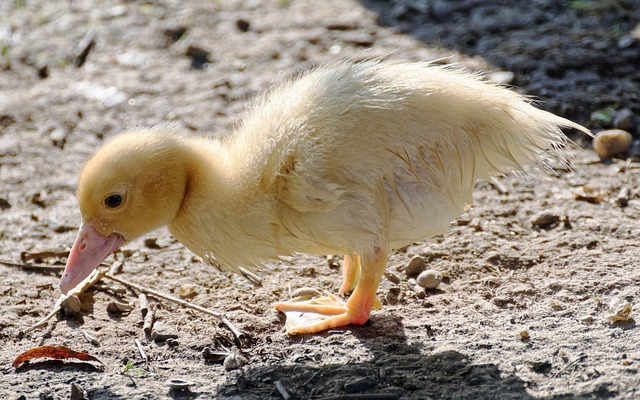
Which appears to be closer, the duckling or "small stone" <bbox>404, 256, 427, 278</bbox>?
the duckling

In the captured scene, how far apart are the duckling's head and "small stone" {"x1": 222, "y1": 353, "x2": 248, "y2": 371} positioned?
2.35ft

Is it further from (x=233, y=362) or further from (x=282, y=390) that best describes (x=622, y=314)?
(x=233, y=362)

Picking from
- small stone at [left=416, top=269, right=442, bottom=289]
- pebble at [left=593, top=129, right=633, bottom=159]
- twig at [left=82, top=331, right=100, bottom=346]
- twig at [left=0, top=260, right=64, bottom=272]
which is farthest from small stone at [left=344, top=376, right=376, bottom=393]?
pebble at [left=593, top=129, right=633, bottom=159]

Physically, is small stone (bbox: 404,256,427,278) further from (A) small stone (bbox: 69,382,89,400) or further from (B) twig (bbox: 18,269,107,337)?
(A) small stone (bbox: 69,382,89,400)

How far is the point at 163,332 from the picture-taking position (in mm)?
3936

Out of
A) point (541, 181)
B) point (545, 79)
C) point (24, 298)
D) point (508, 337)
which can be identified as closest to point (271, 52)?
point (545, 79)

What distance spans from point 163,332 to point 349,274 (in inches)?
39.4

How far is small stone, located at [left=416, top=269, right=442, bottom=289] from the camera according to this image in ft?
13.9

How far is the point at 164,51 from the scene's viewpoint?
703 centimetres

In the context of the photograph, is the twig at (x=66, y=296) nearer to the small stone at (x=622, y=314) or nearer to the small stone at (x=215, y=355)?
the small stone at (x=215, y=355)

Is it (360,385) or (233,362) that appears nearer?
(360,385)

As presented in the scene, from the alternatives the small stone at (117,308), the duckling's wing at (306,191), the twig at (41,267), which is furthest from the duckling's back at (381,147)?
the twig at (41,267)

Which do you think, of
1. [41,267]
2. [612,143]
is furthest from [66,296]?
[612,143]

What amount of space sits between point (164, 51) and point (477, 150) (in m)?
3.98
